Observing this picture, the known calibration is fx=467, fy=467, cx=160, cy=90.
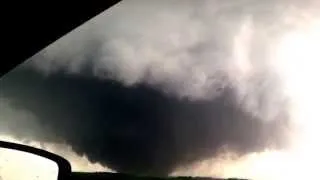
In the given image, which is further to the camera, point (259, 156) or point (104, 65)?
point (104, 65)

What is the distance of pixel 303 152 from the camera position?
92.7 inches

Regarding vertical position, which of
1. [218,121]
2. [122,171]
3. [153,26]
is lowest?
[122,171]

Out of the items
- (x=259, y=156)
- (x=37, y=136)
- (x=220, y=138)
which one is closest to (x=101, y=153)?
(x=37, y=136)

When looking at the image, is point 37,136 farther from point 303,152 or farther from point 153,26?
point 303,152

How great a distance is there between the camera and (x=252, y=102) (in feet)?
8.20

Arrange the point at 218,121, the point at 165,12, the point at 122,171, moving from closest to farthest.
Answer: the point at 122,171 < the point at 218,121 < the point at 165,12

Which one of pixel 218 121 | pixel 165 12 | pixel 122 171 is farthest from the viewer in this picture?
pixel 165 12

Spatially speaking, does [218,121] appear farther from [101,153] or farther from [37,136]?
[37,136]

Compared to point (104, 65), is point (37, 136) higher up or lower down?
lower down

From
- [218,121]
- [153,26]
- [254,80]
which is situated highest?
[153,26]

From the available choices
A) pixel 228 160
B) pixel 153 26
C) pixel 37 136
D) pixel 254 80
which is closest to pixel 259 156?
pixel 228 160

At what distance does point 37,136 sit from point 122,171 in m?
0.52

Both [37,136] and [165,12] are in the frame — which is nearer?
[37,136]

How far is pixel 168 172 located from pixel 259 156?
473 mm
